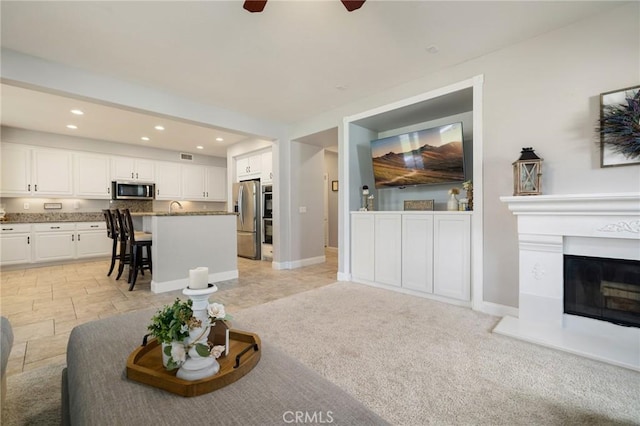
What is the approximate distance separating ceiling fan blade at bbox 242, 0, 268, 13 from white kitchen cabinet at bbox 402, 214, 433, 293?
256 cm

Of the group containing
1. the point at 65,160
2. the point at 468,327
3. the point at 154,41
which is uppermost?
the point at 154,41

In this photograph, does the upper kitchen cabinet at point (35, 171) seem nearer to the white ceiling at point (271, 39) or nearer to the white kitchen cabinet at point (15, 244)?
the white kitchen cabinet at point (15, 244)

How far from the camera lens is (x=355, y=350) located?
6.56 feet

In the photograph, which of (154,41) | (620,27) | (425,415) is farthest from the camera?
(154,41)

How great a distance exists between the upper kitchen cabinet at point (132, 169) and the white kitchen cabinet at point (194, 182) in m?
0.77

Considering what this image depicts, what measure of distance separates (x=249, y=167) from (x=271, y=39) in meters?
3.96

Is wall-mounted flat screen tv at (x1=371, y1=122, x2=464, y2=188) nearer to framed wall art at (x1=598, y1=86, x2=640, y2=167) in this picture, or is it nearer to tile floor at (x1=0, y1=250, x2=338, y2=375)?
framed wall art at (x1=598, y1=86, x2=640, y2=167)

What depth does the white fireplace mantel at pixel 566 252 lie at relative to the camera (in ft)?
6.36

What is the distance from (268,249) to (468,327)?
13.7 ft

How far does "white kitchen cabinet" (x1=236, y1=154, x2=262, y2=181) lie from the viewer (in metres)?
6.02

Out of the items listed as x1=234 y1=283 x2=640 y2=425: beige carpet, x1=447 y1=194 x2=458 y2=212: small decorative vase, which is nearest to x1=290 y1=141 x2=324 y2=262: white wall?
x1=234 y1=283 x2=640 y2=425: beige carpet

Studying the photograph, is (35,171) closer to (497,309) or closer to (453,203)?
(453,203)

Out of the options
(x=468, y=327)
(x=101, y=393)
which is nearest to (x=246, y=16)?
(x=101, y=393)

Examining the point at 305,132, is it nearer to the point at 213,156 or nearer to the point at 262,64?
the point at 262,64
